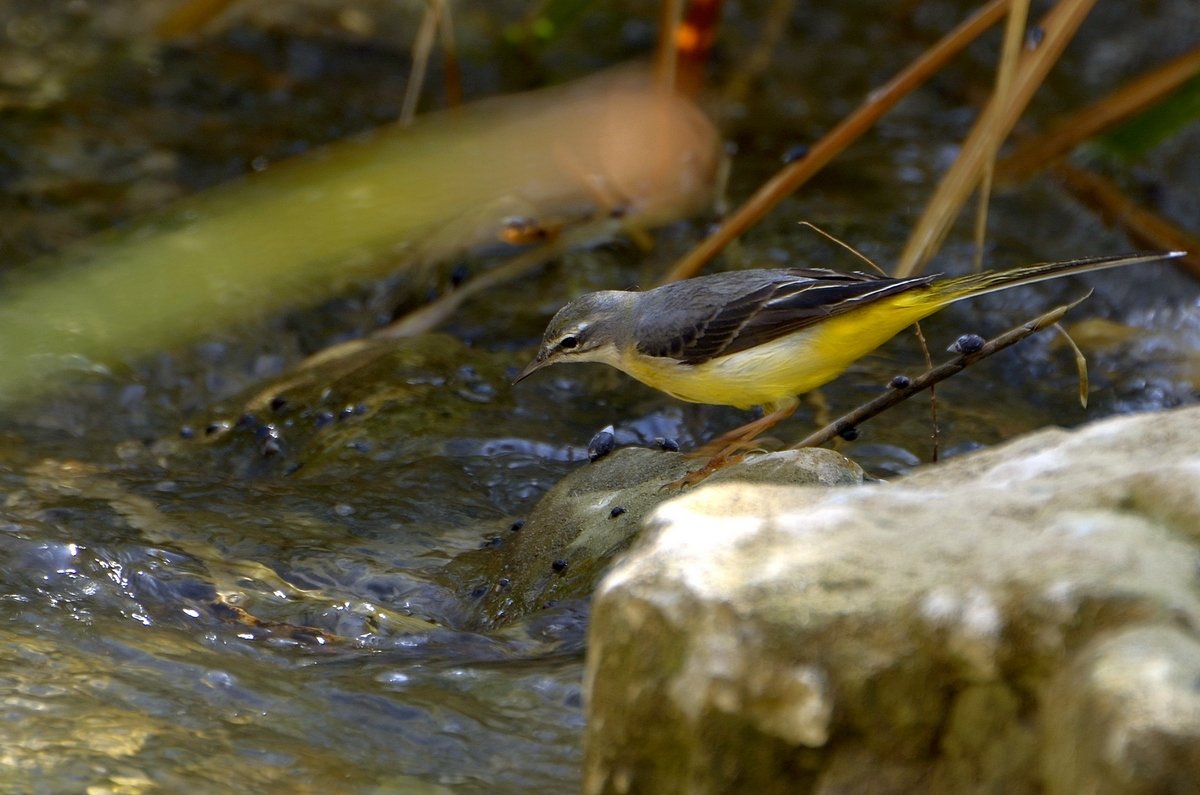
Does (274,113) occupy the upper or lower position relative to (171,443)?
upper

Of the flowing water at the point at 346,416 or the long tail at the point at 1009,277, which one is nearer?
the flowing water at the point at 346,416

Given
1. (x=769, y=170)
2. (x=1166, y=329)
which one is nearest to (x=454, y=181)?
(x=769, y=170)

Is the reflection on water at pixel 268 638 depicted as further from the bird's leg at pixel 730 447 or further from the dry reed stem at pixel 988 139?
the dry reed stem at pixel 988 139

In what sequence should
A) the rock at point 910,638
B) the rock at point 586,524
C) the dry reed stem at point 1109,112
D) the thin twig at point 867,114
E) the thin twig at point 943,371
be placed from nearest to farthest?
the rock at point 910,638
the thin twig at point 943,371
the rock at point 586,524
the thin twig at point 867,114
the dry reed stem at point 1109,112

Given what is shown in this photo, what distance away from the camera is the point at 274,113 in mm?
10625

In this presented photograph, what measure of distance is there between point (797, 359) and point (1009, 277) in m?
0.91

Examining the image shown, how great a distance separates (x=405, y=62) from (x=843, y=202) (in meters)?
4.00

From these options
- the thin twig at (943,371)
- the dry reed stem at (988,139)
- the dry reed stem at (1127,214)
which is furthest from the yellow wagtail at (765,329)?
the dry reed stem at (1127,214)

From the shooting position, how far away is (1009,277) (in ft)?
16.0

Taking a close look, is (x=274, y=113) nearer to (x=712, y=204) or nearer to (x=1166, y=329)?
(x=712, y=204)

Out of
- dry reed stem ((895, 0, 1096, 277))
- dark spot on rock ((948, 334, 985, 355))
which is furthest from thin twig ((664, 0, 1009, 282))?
dark spot on rock ((948, 334, 985, 355))

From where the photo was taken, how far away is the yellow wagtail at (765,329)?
529 cm

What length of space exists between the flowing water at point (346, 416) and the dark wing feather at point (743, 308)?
1.10m

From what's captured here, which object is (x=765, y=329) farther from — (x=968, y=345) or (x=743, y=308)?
(x=968, y=345)
